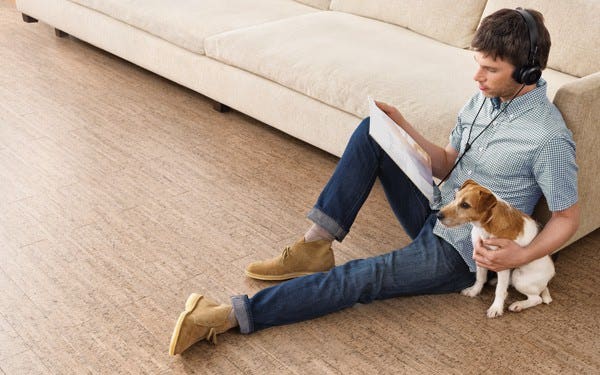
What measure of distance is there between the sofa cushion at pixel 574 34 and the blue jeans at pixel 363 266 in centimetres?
92

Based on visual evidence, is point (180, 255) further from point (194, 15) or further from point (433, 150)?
point (194, 15)

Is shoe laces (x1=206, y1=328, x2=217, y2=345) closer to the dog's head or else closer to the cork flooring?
the cork flooring

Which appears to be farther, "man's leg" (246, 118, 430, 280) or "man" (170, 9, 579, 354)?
"man's leg" (246, 118, 430, 280)

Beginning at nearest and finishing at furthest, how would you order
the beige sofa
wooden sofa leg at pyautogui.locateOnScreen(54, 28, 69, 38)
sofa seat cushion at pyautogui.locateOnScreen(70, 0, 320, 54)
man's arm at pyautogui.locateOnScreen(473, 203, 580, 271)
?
man's arm at pyautogui.locateOnScreen(473, 203, 580, 271) → the beige sofa → sofa seat cushion at pyautogui.locateOnScreen(70, 0, 320, 54) → wooden sofa leg at pyautogui.locateOnScreen(54, 28, 69, 38)

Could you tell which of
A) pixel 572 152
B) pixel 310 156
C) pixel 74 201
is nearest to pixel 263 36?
pixel 310 156

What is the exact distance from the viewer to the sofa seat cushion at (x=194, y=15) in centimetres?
310

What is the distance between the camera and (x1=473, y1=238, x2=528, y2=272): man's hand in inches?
69.0

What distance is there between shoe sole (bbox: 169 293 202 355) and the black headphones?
0.93 m

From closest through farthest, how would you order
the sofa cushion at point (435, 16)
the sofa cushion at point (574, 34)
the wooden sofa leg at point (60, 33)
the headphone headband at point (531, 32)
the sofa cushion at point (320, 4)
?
the headphone headband at point (531, 32) → the sofa cushion at point (574, 34) → the sofa cushion at point (435, 16) → the sofa cushion at point (320, 4) → the wooden sofa leg at point (60, 33)

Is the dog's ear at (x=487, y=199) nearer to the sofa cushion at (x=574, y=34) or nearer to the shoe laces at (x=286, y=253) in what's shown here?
the shoe laces at (x=286, y=253)

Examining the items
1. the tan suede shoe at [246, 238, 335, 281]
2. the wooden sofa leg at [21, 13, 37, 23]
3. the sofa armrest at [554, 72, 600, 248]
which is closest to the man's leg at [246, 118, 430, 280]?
the tan suede shoe at [246, 238, 335, 281]

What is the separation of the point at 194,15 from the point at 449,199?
5.61ft

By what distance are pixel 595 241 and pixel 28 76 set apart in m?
2.61

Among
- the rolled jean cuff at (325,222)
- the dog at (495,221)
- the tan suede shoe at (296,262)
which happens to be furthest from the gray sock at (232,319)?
the dog at (495,221)
